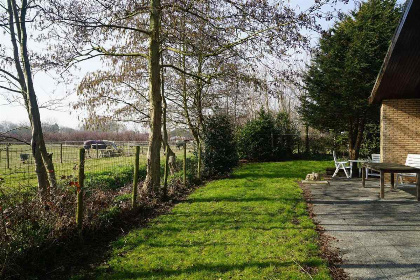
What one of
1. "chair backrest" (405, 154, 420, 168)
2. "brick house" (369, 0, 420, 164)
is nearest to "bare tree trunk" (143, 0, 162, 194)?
"brick house" (369, 0, 420, 164)

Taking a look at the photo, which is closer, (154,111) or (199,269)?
(199,269)

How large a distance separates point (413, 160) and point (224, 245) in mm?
7513

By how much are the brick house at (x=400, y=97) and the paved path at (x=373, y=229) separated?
1.88 meters

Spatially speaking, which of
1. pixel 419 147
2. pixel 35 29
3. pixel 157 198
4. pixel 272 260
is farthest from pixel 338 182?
pixel 35 29

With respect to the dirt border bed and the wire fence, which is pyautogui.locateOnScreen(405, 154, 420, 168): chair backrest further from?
the wire fence

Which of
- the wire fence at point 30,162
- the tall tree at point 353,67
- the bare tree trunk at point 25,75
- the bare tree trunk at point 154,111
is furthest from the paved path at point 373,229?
the bare tree trunk at point 25,75

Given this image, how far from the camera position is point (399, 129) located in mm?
9500

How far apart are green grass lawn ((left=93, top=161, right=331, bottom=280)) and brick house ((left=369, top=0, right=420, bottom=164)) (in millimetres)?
4513

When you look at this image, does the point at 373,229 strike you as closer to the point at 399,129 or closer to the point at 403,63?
the point at 403,63

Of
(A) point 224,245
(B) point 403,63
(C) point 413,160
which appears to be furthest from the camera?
(C) point 413,160

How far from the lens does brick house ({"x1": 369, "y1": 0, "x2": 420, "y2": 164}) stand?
288 inches

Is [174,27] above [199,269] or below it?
above

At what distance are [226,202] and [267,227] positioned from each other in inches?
77.7

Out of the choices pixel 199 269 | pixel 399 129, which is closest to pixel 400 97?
pixel 399 129
